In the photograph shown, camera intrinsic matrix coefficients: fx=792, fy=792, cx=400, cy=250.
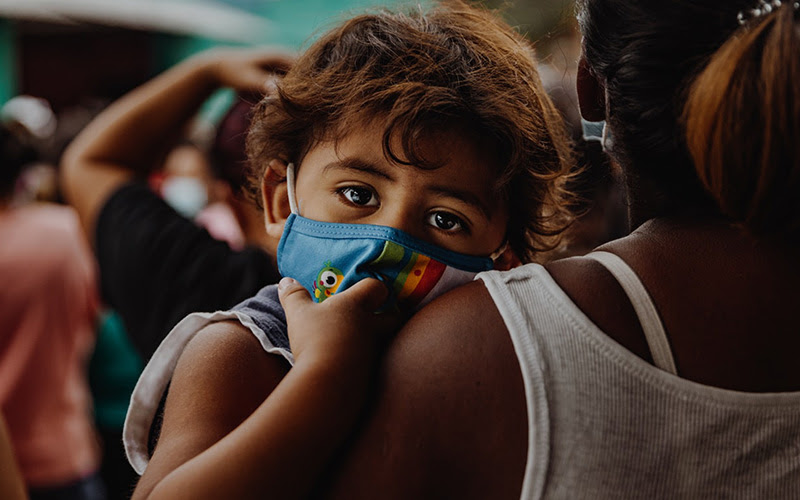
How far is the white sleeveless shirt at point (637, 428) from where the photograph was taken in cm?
107

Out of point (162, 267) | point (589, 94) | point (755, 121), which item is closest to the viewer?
point (755, 121)

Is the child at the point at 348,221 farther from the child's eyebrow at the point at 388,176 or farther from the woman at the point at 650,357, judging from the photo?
the woman at the point at 650,357

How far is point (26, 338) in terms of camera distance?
3.83 metres

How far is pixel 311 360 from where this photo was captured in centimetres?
120

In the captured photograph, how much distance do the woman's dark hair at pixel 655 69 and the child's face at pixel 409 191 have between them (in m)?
0.36

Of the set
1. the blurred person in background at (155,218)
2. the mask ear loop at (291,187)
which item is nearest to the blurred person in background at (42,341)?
the blurred person in background at (155,218)

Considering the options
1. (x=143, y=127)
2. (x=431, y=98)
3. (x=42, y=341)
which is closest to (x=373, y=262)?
(x=431, y=98)

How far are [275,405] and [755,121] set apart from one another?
768mm

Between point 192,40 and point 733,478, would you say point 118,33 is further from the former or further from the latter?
point 733,478

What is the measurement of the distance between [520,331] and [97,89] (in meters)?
12.1

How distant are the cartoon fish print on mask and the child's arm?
116 millimetres

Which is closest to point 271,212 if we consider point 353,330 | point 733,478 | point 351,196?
point 351,196

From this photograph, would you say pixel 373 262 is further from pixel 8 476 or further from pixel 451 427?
pixel 8 476

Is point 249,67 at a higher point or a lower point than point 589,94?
lower
